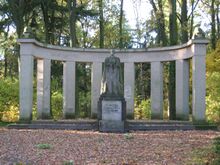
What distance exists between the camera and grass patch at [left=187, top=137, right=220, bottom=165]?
9.79 metres

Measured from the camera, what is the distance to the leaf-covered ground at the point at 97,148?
10.7 m

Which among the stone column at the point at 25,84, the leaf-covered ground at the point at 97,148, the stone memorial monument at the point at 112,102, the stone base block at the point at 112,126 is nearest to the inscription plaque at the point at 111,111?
the stone memorial monument at the point at 112,102

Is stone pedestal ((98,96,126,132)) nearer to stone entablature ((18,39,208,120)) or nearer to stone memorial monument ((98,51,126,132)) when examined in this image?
stone memorial monument ((98,51,126,132))

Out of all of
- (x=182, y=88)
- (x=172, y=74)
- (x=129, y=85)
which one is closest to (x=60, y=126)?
(x=129, y=85)

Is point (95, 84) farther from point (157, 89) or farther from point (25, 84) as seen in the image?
point (25, 84)

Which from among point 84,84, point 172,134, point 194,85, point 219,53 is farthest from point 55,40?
point 172,134

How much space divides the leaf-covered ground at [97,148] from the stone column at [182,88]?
5416 millimetres

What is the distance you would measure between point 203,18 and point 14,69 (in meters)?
17.8

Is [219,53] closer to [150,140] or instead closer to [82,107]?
[150,140]

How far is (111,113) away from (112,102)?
46 cm

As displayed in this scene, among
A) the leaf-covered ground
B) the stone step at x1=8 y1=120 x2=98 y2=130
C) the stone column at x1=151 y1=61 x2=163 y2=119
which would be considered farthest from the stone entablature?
the leaf-covered ground

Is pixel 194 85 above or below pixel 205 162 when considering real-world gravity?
above

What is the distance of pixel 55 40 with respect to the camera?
34.2m

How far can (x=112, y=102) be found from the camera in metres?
18.2
